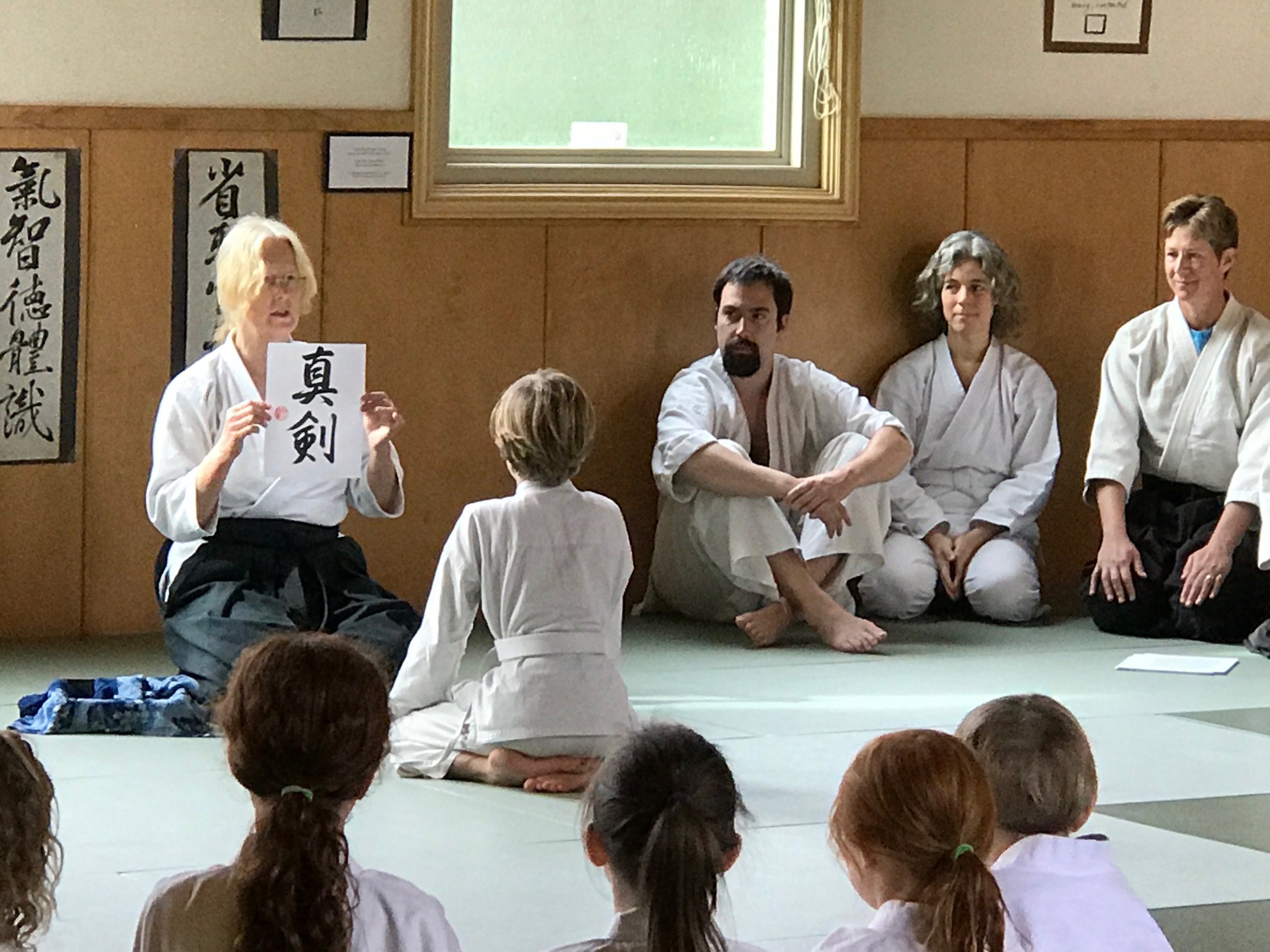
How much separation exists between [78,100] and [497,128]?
1.29 meters

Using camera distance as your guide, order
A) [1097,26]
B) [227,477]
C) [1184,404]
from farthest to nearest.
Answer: [1097,26]
[1184,404]
[227,477]

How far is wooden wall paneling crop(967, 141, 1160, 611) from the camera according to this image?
6.67 m

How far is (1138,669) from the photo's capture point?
215 inches

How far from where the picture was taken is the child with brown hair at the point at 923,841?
1987 millimetres

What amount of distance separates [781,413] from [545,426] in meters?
2.22

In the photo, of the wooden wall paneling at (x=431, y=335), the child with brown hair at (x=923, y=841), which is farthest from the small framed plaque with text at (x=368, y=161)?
the child with brown hair at (x=923, y=841)

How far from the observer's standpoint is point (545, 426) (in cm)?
399

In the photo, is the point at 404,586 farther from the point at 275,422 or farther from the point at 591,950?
the point at 591,950

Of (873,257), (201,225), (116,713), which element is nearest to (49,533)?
(201,225)

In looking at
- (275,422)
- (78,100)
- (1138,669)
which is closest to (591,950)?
(275,422)

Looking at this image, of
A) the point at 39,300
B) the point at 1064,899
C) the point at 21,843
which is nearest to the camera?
the point at 21,843

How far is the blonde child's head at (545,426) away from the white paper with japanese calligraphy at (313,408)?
690 millimetres

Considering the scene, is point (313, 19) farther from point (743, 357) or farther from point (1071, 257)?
point (1071, 257)

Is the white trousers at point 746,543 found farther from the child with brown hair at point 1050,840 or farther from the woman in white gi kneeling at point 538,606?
the child with brown hair at point 1050,840
